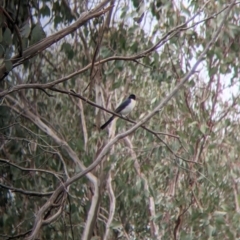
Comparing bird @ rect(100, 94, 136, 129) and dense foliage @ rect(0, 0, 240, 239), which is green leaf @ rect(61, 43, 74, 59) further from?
bird @ rect(100, 94, 136, 129)

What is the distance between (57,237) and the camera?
820 cm

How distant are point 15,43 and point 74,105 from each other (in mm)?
4980

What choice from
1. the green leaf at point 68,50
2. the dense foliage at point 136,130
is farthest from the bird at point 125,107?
the green leaf at point 68,50

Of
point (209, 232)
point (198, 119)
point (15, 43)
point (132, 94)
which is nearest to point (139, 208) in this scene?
point (132, 94)

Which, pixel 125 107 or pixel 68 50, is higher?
pixel 125 107

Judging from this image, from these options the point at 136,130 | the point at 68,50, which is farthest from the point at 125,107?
the point at 68,50

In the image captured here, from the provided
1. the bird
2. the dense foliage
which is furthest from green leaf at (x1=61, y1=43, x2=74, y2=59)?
the bird

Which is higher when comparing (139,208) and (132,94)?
(132,94)

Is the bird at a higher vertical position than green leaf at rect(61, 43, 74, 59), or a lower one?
higher

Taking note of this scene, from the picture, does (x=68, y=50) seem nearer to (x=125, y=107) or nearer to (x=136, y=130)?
(x=136, y=130)

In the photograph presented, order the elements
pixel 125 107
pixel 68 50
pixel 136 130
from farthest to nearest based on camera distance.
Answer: pixel 125 107
pixel 136 130
pixel 68 50

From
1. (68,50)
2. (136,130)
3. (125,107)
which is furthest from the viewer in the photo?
(125,107)

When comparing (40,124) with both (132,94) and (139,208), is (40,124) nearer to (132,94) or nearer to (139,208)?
(132,94)

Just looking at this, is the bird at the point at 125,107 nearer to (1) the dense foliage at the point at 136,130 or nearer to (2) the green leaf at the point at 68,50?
(1) the dense foliage at the point at 136,130
